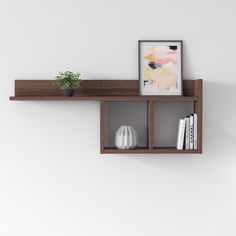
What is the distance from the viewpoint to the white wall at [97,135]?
7.16 feet

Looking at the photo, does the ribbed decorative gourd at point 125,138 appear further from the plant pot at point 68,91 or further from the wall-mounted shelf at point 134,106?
the plant pot at point 68,91

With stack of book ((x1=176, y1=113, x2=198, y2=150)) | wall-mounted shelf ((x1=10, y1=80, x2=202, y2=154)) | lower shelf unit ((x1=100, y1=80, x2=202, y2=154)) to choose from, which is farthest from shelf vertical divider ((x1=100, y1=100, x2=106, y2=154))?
stack of book ((x1=176, y1=113, x2=198, y2=150))

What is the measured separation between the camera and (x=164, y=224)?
2.21 meters

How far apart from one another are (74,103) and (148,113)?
388 millimetres

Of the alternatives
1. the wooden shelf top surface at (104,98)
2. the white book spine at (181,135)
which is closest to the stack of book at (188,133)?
the white book spine at (181,135)

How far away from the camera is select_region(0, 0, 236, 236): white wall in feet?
7.16

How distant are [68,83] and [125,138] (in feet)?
1.25

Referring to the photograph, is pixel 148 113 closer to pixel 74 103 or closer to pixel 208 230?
pixel 74 103

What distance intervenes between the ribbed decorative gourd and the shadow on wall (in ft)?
0.47

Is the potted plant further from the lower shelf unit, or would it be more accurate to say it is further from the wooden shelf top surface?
the lower shelf unit

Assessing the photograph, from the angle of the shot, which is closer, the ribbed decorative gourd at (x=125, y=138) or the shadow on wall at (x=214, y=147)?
the ribbed decorative gourd at (x=125, y=138)

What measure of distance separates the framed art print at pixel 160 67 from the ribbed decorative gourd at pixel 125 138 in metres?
0.21

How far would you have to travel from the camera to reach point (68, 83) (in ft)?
6.74

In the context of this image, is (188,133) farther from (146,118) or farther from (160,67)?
(160,67)
